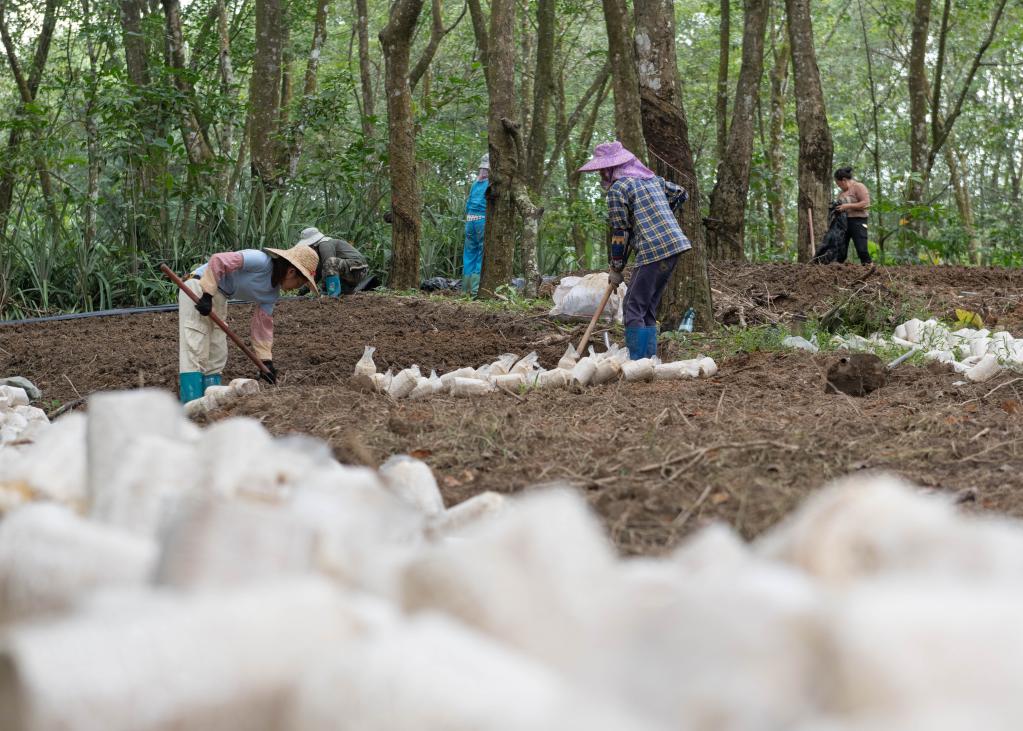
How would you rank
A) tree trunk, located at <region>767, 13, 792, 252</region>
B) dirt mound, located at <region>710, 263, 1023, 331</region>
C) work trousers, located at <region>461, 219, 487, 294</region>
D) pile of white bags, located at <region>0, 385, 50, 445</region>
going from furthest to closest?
tree trunk, located at <region>767, 13, 792, 252</region>
work trousers, located at <region>461, 219, 487, 294</region>
dirt mound, located at <region>710, 263, 1023, 331</region>
pile of white bags, located at <region>0, 385, 50, 445</region>

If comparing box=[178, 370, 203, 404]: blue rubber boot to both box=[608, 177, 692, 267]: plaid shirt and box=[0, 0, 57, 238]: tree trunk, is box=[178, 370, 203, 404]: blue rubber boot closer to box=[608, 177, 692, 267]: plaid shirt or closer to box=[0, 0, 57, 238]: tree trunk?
box=[608, 177, 692, 267]: plaid shirt

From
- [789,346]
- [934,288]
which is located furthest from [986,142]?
[789,346]

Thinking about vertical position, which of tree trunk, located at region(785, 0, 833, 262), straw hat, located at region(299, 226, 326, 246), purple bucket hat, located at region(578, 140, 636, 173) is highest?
tree trunk, located at region(785, 0, 833, 262)

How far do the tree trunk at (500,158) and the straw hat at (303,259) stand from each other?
3.36 meters

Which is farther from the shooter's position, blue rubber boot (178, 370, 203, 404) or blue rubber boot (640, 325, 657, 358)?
blue rubber boot (640, 325, 657, 358)

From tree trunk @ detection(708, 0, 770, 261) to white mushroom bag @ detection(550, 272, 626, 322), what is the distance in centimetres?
481

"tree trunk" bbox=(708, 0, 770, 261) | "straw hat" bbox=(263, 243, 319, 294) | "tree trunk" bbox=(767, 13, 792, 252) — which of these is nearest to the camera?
"straw hat" bbox=(263, 243, 319, 294)

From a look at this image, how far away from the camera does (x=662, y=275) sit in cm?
753

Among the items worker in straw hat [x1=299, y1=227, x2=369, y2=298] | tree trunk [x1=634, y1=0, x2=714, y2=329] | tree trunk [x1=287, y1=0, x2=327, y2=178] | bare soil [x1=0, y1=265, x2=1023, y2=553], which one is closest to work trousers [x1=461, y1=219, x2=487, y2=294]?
tree trunk [x1=287, y1=0, x2=327, y2=178]

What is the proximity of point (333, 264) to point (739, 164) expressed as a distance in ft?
23.7

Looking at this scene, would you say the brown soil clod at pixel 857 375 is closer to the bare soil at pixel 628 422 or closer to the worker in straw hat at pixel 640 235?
the bare soil at pixel 628 422

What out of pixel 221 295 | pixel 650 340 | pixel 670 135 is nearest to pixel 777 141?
pixel 670 135

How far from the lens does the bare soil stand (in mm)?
3154

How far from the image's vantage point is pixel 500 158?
1012cm
